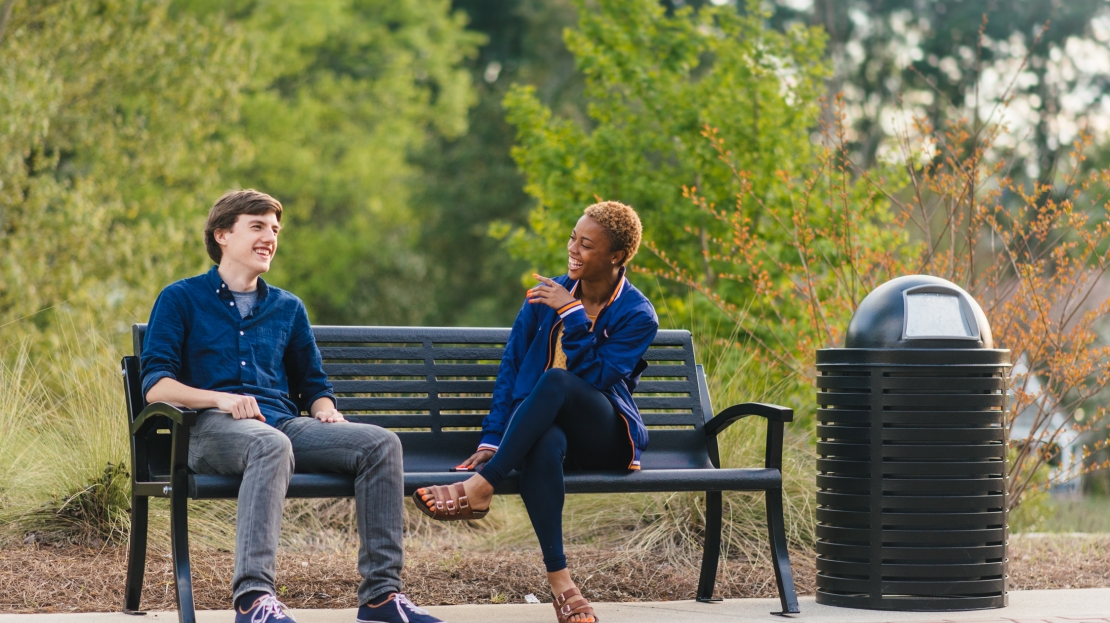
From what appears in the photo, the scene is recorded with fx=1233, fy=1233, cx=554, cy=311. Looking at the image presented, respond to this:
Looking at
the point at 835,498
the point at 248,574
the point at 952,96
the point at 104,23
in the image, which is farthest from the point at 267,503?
the point at 952,96

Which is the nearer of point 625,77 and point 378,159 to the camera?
point 625,77

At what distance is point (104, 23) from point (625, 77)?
5497mm

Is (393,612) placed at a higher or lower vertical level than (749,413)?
lower

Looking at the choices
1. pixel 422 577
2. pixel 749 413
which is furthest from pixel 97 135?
pixel 749 413

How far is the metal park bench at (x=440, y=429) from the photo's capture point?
389 cm

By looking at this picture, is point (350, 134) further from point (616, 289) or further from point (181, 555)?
point (181, 555)

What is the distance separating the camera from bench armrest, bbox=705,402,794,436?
457 cm

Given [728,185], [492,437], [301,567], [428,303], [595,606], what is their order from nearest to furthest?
[492,437], [595,606], [301,567], [728,185], [428,303]

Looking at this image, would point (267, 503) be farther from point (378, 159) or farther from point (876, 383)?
point (378, 159)

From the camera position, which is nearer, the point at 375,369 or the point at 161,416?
the point at 161,416

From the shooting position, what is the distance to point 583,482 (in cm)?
421

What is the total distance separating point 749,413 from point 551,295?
94cm

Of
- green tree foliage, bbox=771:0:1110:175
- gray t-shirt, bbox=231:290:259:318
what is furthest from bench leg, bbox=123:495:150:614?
green tree foliage, bbox=771:0:1110:175

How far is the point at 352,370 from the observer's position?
15.4 ft
